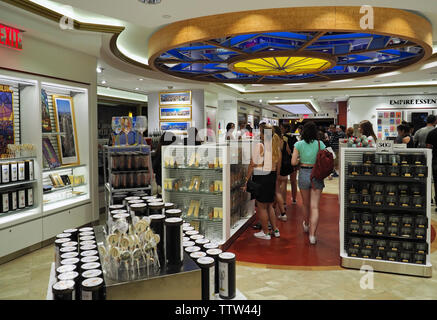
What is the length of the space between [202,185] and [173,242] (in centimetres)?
279

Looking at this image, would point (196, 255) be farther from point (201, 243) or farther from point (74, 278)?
point (74, 278)

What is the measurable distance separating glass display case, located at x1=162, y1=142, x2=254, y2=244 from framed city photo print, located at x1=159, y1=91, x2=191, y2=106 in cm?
657

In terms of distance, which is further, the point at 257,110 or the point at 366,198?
the point at 257,110

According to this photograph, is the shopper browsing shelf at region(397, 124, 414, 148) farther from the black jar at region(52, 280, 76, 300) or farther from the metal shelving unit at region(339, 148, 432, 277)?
the black jar at region(52, 280, 76, 300)

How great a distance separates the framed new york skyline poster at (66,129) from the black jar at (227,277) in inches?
178

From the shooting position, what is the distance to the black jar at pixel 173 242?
173cm

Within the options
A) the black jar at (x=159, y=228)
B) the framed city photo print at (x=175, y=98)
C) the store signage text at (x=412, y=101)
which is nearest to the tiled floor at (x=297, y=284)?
the black jar at (x=159, y=228)

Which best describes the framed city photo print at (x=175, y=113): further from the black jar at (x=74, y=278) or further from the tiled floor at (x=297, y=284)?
the black jar at (x=74, y=278)

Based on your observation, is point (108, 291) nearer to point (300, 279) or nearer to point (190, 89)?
point (300, 279)

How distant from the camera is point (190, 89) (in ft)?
35.7

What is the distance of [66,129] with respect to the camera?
5594mm

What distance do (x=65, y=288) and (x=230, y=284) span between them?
79 centimetres

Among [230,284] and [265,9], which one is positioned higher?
[265,9]

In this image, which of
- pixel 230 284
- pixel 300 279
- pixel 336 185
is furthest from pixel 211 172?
pixel 336 185
